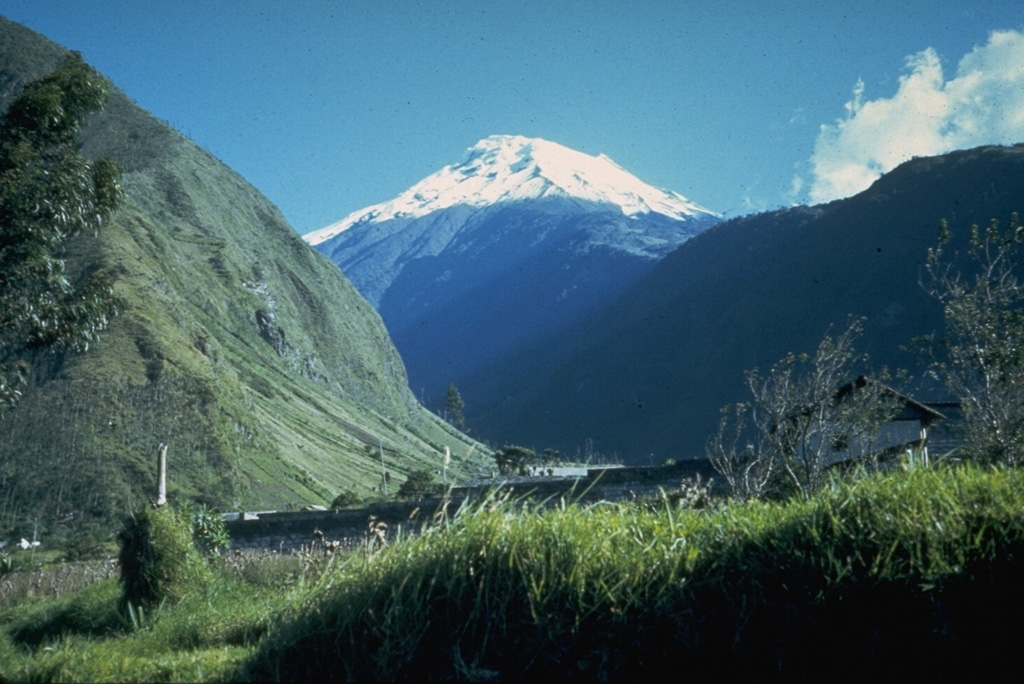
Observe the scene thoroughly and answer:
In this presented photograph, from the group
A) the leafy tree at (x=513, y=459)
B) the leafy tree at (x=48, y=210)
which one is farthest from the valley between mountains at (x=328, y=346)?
the leafy tree at (x=48, y=210)

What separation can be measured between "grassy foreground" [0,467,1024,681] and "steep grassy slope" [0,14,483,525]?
217 cm

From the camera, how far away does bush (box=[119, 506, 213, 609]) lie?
11.2 meters

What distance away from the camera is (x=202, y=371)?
67.0 meters

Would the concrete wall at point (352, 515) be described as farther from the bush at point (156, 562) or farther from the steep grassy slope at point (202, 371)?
the bush at point (156, 562)

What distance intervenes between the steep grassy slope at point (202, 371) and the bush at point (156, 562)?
4406 millimetres

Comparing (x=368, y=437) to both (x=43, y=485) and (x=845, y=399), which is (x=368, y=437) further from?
(x=845, y=399)

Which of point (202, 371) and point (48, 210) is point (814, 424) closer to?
point (48, 210)

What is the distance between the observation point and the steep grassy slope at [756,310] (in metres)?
82.7

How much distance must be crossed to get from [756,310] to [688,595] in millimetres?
98271

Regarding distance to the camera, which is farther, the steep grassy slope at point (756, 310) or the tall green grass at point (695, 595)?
the steep grassy slope at point (756, 310)

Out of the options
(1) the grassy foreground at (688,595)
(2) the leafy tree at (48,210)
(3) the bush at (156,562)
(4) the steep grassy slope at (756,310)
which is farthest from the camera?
(4) the steep grassy slope at (756,310)

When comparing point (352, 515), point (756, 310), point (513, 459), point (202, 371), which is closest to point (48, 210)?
point (352, 515)

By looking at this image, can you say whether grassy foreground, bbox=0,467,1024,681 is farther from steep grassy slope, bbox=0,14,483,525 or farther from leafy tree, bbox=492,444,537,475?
leafy tree, bbox=492,444,537,475

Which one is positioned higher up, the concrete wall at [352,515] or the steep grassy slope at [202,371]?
the steep grassy slope at [202,371]
